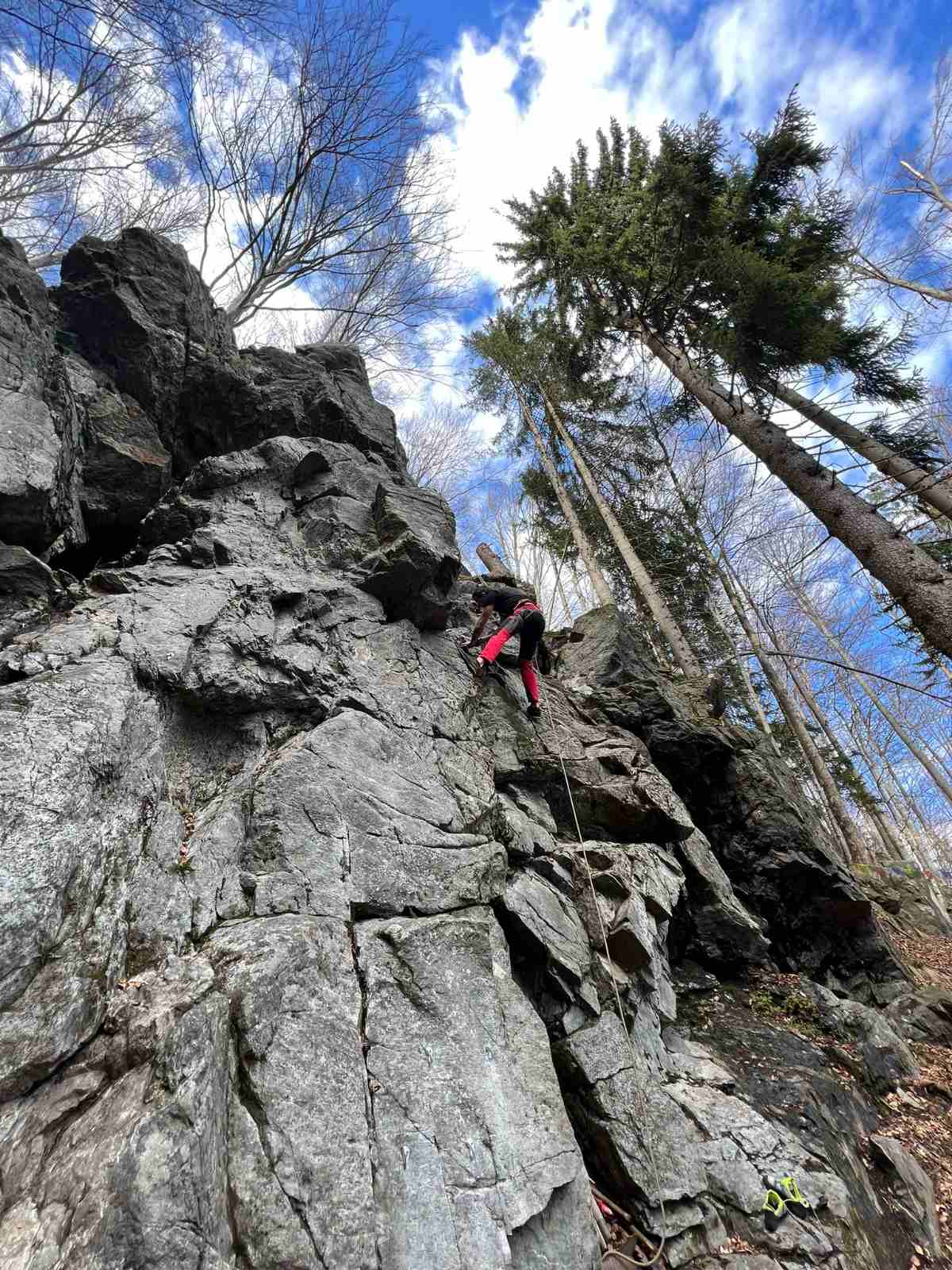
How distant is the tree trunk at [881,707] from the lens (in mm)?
19688

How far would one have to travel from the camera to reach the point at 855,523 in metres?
6.51

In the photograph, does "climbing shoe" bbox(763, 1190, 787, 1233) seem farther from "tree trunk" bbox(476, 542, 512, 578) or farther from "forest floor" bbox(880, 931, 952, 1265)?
"tree trunk" bbox(476, 542, 512, 578)

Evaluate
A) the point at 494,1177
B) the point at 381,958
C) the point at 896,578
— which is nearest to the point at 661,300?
the point at 896,578

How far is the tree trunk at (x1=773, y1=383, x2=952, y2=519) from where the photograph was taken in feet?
22.5

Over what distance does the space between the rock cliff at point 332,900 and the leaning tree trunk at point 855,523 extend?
323cm

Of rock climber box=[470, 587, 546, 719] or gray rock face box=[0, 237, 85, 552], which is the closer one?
gray rock face box=[0, 237, 85, 552]

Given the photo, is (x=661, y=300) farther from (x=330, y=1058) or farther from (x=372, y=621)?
(x=330, y=1058)

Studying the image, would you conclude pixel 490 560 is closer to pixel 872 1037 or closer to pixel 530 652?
pixel 530 652

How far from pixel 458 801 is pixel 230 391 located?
7678 mm

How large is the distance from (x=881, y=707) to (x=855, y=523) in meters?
17.5

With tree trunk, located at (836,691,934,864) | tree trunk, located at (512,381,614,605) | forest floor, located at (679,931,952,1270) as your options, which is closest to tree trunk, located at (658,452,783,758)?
tree trunk, located at (512,381,614,605)

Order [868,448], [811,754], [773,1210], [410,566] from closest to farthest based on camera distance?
[773,1210] → [410,566] → [868,448] → [811,754]

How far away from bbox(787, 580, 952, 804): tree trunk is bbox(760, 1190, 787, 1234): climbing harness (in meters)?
18.3

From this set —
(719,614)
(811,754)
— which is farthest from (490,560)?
(811,754)
